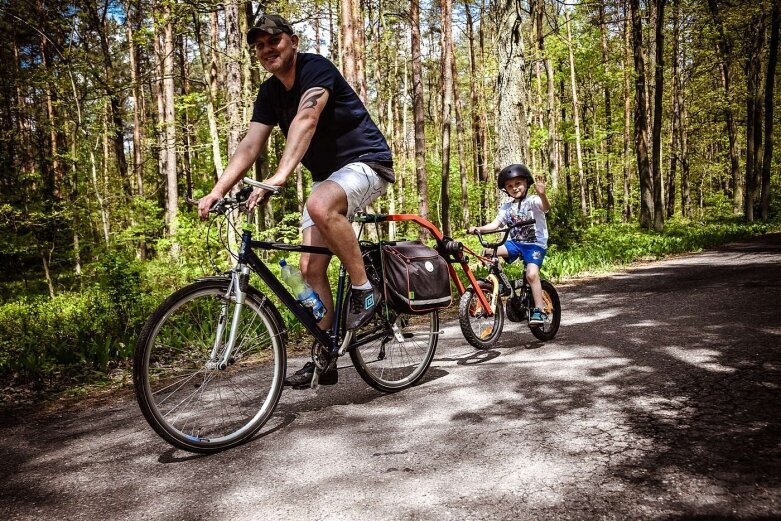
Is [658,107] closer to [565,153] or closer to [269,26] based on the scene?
[269,26]

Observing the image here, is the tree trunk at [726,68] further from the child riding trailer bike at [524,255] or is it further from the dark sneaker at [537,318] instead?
the dark sneaker at [537,318]

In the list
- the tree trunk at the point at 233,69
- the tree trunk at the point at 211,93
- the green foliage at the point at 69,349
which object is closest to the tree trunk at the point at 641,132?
the tree trunk at the point at 233,69

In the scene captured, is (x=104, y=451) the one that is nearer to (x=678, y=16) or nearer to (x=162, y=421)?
(x=162, y=421)

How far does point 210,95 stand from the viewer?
12.8 meters

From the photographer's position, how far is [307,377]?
128 inches

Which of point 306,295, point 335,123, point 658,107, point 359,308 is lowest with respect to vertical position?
point 359,308

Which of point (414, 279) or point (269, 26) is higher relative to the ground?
point (269, 26)

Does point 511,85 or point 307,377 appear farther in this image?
point 511,85

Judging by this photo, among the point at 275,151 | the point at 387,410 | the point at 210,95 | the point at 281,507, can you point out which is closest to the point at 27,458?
the point at 281,507

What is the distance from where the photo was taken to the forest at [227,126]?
371 inches

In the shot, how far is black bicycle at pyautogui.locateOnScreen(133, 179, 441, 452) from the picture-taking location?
2742 millimetres

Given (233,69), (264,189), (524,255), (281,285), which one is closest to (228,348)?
(281,285)

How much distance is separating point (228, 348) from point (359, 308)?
0.91m

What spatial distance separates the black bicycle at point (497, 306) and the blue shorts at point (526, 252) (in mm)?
135
